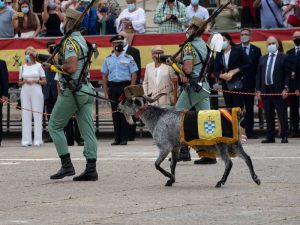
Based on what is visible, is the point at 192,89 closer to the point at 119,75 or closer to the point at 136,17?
the point at 119,75

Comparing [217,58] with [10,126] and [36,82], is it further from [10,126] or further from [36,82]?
[10,126]

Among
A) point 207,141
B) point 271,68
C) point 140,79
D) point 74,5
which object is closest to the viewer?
point 207,141

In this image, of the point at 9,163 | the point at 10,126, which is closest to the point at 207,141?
the point at 9,163

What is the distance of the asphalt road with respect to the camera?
11.0m

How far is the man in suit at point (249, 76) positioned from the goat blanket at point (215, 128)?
325 inches

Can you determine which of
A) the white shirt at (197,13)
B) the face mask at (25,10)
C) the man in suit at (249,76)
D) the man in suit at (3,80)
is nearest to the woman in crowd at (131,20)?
the white shirt at (197,13)

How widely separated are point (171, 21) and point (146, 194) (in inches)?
411

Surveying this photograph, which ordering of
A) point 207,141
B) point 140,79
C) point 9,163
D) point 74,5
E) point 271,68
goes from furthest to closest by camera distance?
point 74,5 < point 140,79 < point 271,68 < point 9,163 < point 207,141

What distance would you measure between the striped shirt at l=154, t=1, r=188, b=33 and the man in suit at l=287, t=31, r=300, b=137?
249 cm

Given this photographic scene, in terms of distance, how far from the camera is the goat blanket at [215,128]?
534 inches

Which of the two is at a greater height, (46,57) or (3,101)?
(46,57)

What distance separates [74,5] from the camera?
80.8 feet

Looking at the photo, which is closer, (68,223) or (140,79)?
(68,223)

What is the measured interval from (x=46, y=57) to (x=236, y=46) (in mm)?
7880
